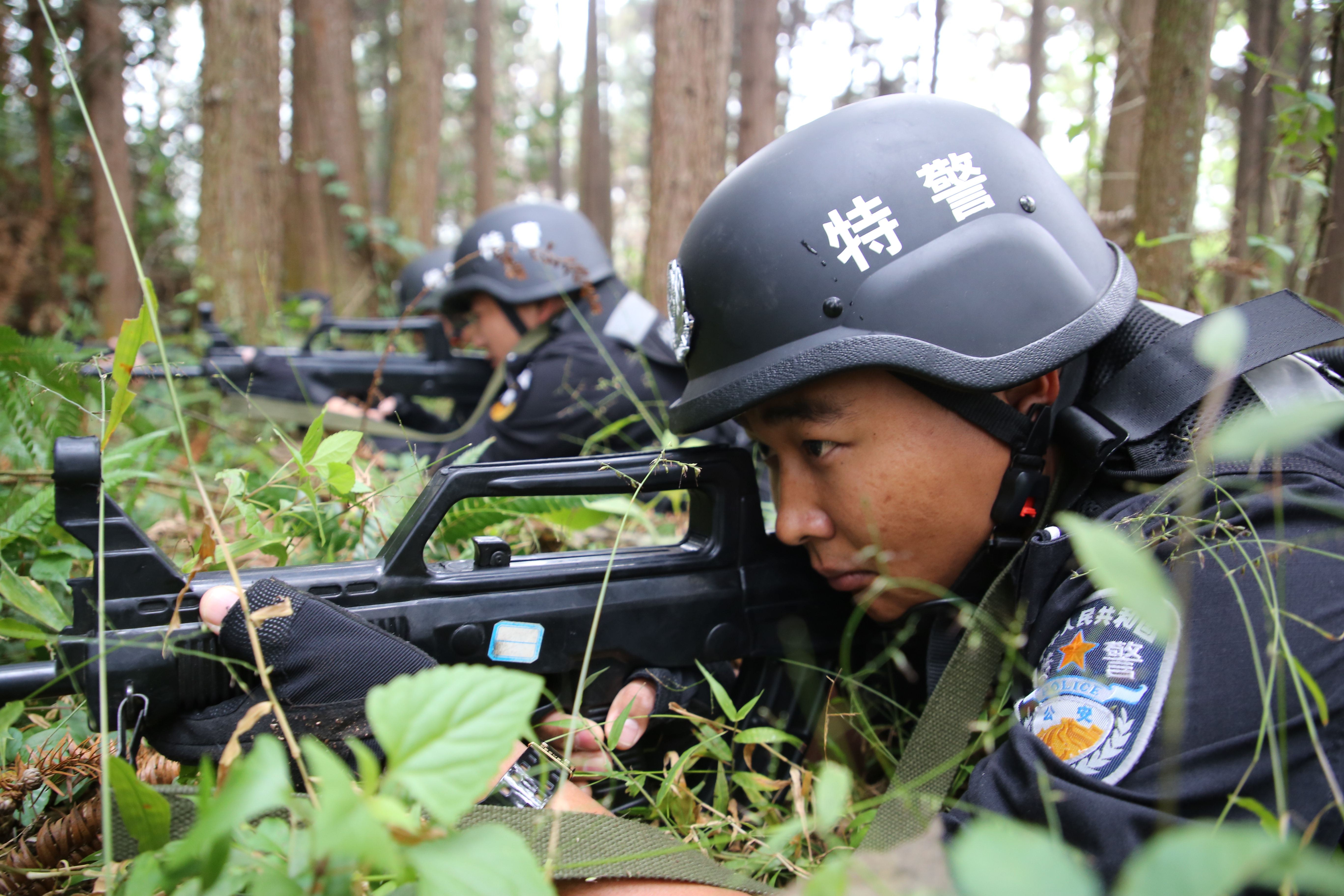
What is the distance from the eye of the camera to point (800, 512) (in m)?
1.65

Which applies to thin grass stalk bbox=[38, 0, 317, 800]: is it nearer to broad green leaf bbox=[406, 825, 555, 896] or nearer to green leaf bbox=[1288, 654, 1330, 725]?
broad green leaf bbox=[406, 825, 555, 896]

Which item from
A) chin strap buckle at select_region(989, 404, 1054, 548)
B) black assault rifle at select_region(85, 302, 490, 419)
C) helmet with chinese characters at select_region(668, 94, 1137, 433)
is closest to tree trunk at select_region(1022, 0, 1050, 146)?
black assault rifle at select_region(85, 302, 490, 419)

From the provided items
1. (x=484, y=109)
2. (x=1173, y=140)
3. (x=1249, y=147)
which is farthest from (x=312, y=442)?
(x=484, y=109)

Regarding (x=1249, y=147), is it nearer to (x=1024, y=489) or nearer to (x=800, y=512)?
(x=1024, y=489)

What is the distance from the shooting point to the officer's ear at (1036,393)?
1.70m

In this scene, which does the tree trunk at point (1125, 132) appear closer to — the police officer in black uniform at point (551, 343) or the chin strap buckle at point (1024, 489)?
the police officer in black uniform at point (551, 343)

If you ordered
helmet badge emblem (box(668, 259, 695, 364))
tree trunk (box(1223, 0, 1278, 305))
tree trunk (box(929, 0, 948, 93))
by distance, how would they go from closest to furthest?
helmet badge emblem (box(668, 259, 695, 364))
tree trunk (box(1223, 0, 1278, 305))
tree trunk (box(929, 0, 948, 93))

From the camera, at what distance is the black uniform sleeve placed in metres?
1.03

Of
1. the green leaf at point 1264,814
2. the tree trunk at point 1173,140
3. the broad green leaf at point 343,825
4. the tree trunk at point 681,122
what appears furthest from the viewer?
the tree trunk at point 681,122

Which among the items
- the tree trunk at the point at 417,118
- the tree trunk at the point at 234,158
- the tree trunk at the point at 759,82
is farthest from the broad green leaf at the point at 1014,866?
the tree trunk at the point at 417,118

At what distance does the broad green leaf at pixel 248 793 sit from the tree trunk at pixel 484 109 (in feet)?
42.6

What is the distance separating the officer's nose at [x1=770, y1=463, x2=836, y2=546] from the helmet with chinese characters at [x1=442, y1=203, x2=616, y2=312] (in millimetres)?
2804

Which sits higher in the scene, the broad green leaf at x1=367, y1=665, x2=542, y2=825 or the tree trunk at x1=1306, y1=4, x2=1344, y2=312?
the tree trunk at x1=1306, y1=4, x2=1344, y2=312

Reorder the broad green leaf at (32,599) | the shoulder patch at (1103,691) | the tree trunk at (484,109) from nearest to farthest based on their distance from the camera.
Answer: the shoulder patch at (1103,691) < the broad green leaf at (32,599) < the tree trunk at (484,109)
